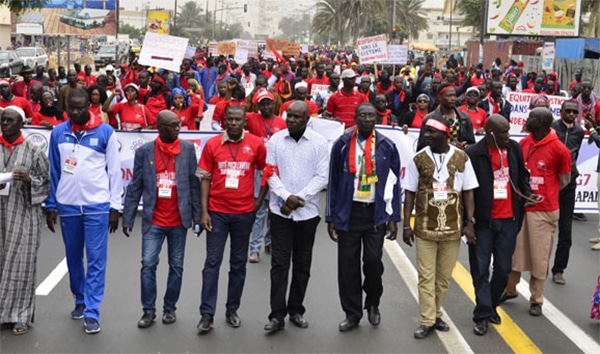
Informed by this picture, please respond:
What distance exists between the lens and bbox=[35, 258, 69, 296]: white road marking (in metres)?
7.62

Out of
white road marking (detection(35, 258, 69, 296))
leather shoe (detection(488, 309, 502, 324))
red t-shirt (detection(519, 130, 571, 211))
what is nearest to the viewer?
leather shoe (detection(488, 309, 502, 324))

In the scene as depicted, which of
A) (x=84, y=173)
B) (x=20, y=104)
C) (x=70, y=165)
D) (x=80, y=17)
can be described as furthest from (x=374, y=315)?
(x=80, y=17)

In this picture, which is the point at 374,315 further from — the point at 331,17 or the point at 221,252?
the point at 331,17

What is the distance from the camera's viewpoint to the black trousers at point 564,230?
829 cm

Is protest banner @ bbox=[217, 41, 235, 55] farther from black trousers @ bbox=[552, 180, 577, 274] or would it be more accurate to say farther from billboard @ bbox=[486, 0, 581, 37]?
black trousers @ bbox=[552, 180, 577, 274]

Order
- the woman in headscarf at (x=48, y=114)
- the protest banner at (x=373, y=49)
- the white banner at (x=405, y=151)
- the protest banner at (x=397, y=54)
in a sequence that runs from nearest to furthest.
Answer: the white banner at (x=405, y=151), the woman in headscarf at (x=48, y=114), the protest banner at (x=373, y=49), the protest banner at (x=397, y=54)

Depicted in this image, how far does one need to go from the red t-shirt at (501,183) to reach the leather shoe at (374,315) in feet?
4.00

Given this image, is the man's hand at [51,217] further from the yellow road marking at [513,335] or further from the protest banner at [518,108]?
the protest banner at [518,108]

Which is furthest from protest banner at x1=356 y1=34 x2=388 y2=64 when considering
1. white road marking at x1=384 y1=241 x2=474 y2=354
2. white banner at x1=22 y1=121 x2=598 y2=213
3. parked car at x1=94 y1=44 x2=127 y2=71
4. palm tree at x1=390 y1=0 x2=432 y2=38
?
palm tree at x1=390 y1=0 x2=432 y2=38

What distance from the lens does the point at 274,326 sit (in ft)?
21.6

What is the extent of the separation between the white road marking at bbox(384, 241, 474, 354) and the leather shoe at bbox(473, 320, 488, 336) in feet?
0.44

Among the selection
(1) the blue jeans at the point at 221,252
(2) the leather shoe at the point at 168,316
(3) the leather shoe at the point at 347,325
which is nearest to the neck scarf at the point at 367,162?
(1) the blue jeans at the point at 221,252

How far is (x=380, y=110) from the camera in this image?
12555mm

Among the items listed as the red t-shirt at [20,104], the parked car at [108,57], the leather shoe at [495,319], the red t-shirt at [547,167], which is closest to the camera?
the leather shoe at [495,319]
